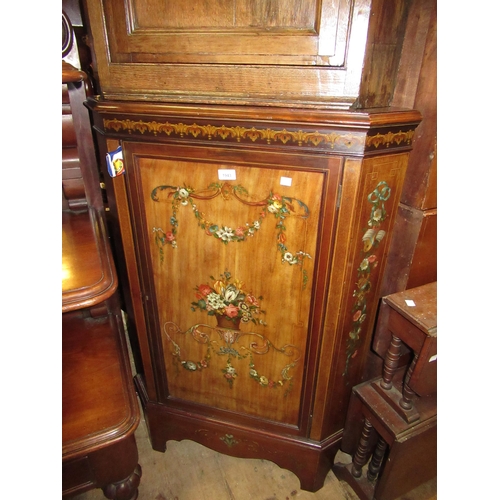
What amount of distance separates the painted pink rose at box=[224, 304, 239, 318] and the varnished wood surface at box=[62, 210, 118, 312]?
1.13 feet

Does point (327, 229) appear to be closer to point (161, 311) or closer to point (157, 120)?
point (157, 120)

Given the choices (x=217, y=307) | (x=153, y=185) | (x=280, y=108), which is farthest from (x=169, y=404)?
(x=280, y=108)

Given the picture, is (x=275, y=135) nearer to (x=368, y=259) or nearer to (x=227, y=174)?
(x=227, y=174)

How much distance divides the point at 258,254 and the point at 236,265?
0.25 ft

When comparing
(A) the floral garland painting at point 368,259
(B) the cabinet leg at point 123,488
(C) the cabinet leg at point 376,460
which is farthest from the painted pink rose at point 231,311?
(C) the cabinet leg at point 376,460

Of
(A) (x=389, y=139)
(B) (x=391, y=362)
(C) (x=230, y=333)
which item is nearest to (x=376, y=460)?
(B) (x=391, y=362)

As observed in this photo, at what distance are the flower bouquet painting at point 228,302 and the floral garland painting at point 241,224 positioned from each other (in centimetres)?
13

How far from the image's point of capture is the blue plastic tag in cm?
94

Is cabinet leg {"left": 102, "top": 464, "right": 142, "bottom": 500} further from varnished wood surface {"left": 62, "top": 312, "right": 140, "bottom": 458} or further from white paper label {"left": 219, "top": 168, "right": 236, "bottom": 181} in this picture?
white paper label {"left": 219, "top": 168, "right": 236, "bottom": 181}

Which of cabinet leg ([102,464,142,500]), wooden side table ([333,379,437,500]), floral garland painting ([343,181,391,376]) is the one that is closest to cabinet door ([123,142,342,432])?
floral garland painting ([343,181,391,376])

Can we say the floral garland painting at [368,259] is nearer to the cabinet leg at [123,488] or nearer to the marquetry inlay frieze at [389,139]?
the marquetry inlay frieze at [389,139]

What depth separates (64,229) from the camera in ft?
3.74

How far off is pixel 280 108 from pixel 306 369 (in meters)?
0.76

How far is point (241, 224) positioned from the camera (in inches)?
37.3
